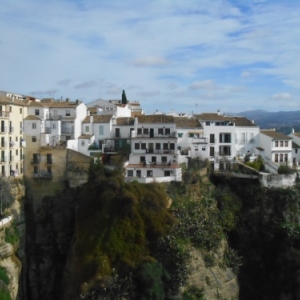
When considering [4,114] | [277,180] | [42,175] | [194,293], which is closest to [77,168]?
[42,175]

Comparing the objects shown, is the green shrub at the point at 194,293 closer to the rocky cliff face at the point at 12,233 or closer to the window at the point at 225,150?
the rocky cliff face at the point at 12,233

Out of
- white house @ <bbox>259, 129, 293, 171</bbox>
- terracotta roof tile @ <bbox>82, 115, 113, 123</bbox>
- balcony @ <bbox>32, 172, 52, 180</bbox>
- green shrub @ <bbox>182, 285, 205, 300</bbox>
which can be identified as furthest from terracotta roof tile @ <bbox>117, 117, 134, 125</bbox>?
green shrub @ <bbox>182, 285, 205, 300</bbox>

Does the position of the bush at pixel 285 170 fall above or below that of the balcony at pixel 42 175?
above

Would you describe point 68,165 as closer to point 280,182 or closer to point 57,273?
point 57,273

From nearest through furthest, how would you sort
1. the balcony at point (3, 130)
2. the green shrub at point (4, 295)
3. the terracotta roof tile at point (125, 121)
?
1. the green shrub at point (4, 295)
2. the balcony at point (3, 130)
3. the terracotta roof tile at point (125, 121)

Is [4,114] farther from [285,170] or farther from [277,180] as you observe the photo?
[285,170]

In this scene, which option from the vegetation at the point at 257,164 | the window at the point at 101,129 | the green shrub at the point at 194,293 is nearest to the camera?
the green shrub at the point at 194,293

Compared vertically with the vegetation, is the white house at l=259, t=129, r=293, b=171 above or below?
above

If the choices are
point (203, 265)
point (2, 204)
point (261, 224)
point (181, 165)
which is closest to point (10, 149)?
point (2, 204)

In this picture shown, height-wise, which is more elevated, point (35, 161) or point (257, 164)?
point (35, 161)

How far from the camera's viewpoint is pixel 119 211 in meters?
35.8

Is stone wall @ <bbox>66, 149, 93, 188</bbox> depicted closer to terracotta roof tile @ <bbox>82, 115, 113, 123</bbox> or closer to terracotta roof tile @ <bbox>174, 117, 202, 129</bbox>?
terracotta roof tile @ <bbox>82, 115, 113, 123</bbox>

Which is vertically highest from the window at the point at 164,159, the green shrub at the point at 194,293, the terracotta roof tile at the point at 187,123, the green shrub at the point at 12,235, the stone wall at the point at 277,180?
the terracotta roof tile at the point at 187,123

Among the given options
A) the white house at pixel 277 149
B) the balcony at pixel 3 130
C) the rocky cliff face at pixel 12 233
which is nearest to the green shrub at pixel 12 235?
the rocky cliff face at pixel 12 233
